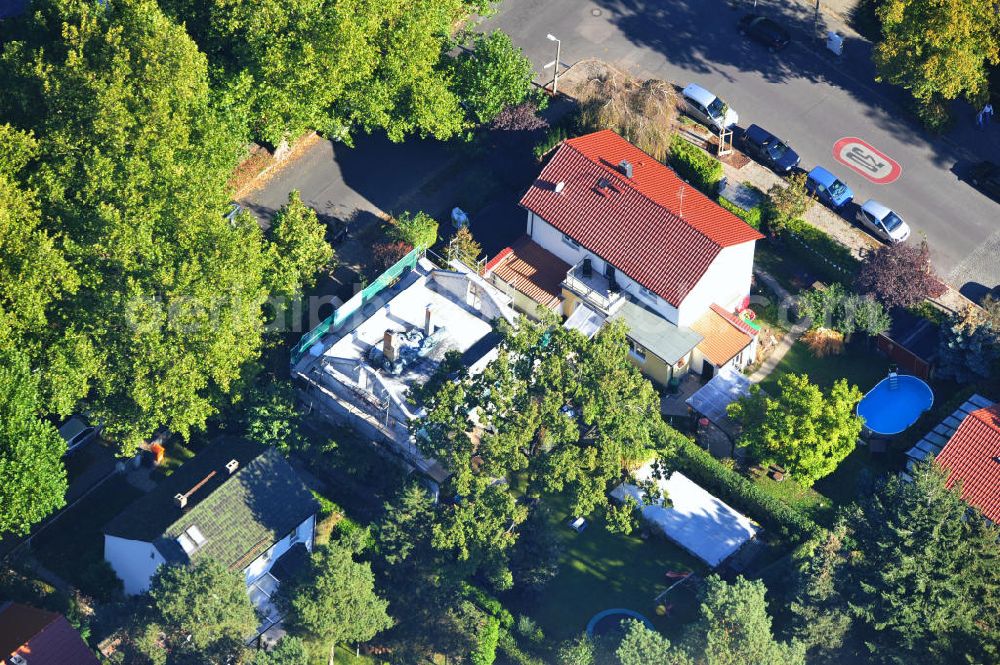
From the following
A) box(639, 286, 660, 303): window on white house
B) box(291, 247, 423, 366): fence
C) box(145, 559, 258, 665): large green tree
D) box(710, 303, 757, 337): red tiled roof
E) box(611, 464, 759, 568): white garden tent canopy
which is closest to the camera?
box(145, 559, 258, 665): large green tree

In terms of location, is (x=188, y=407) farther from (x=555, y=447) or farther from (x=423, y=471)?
(x=555, y=447)

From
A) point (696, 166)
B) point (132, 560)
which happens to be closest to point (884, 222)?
point (696, 166)

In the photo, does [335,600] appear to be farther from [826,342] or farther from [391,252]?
[826,342]

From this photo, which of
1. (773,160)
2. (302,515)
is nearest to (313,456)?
(302,515)

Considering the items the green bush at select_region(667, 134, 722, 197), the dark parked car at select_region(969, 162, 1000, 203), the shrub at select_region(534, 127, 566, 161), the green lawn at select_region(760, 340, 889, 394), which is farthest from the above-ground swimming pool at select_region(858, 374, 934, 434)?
the shrub at select_region(534, 127, 566, 161)

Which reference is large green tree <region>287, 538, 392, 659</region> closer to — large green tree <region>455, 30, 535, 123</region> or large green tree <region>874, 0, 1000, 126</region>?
large green tree <region>455, 30, 535, 123</region>

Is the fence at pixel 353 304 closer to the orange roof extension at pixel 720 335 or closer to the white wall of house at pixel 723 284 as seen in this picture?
the white wall of house at pixel 723 284
